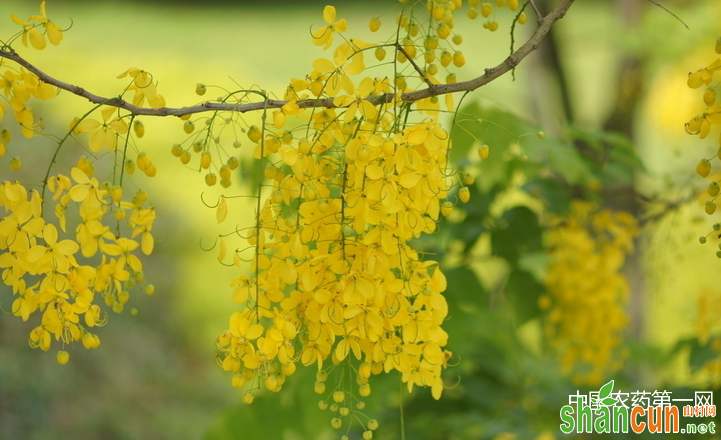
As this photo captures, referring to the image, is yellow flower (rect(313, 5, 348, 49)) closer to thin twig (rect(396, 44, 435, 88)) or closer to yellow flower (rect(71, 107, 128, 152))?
thin twig (rect(396, 44, 435, 88))

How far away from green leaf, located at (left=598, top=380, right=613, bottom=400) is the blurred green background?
0.20 feet

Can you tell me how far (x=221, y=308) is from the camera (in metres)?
2.74

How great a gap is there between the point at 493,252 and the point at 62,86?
74 cm

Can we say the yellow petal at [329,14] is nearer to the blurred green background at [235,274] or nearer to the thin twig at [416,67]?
the thin twig at [416,67]

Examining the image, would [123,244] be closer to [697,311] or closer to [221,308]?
[697,311]

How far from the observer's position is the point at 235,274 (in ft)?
8.84

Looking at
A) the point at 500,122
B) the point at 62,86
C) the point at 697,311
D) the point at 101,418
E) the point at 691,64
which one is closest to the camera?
the point at 62,86

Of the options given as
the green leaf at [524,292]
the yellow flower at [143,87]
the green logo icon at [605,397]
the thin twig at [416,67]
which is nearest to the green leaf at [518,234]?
the green leaf at [524,292]

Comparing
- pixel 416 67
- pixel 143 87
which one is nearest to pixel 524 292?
pixel 416 67

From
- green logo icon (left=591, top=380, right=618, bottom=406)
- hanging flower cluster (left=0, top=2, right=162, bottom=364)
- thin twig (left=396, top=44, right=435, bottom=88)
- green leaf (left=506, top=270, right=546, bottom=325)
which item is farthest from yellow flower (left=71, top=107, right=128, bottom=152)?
green logo icon (left=591, top=380, right=618, bottom=406)

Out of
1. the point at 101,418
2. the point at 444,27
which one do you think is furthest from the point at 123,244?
the point at 101,418

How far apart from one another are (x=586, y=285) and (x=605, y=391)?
19cm

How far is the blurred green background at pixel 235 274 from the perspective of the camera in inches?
46.3

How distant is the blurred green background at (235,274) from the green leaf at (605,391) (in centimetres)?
6
